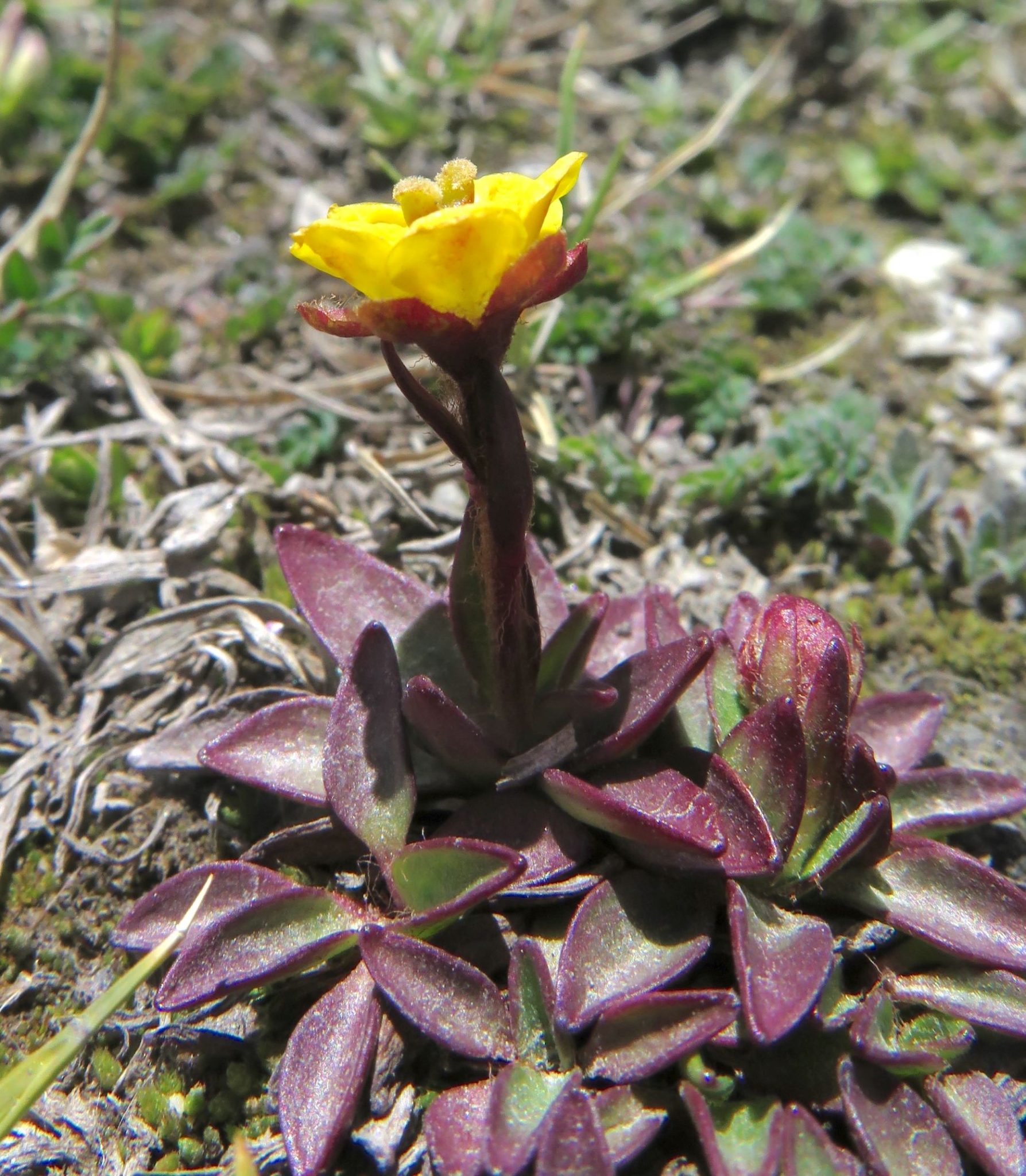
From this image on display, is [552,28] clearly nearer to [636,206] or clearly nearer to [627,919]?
[636,206]

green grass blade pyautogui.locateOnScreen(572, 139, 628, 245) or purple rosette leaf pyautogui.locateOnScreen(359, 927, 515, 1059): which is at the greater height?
green grass blade pyautogui.locateOnScreen(572, 139, 628, 245)

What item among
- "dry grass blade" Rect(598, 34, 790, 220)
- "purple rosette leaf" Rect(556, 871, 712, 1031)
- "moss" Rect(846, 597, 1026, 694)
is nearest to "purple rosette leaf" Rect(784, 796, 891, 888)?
"purple rosette leaf" Rect(556, 871, 712, 1031)

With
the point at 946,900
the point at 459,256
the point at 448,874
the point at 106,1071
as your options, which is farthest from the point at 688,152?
the point at 106,1071

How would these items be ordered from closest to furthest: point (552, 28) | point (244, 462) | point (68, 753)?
point (68, 753) → point (244, 462) → point (552, 28)

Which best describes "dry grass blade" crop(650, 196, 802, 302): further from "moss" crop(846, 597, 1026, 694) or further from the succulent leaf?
the succulent leaf

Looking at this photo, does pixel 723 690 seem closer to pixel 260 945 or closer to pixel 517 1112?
pixel 517 1112

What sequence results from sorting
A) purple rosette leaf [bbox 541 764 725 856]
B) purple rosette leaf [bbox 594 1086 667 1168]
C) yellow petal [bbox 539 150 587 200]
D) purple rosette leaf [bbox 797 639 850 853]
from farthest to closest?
purple rosette leaf [bbox 797 639 850 853] < purple rosette leaf [bbox 541 764 725 856] < purple rosette leaf [bbox 594 1086 667 1168] < yellow petal [bbox 539 150 587 200]

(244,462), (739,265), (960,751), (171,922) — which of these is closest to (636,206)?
(739,265)
